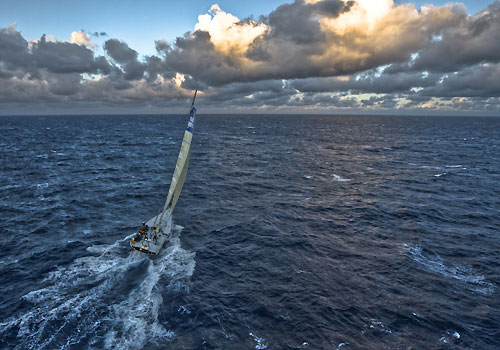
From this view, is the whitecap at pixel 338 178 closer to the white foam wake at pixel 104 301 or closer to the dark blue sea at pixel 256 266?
the dark blue sea at pixel 256 266

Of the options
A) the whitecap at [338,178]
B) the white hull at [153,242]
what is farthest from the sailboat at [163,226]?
the whitecap at [338,178]

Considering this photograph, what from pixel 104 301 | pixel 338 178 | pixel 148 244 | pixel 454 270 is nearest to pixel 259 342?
pixel 104 301

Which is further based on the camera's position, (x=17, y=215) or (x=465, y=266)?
(x=17, y=215)

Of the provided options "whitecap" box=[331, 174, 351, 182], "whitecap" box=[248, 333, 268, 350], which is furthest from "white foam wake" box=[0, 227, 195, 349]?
"whitecap" box=[331, 174, 351, 182]

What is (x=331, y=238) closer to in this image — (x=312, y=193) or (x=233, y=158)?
(x=312, y=193)

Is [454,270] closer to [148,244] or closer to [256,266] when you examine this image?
[256,266]

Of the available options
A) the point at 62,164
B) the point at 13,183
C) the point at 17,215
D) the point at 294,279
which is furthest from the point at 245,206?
the point at 62,164
